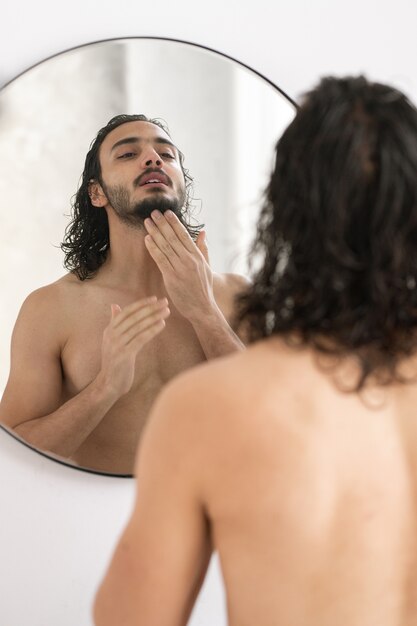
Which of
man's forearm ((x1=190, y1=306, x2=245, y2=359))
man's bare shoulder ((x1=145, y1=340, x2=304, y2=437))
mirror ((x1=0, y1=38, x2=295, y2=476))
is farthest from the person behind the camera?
man's forearm ((x1=190, y1=306, x2=245, y2=359))

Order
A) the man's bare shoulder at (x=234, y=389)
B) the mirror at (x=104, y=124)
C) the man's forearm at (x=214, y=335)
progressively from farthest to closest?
the man's forearm at (x=214, y=335) → the mirror at (x=104, y=124) → the man's bare shoulder at (x=234, y=389)

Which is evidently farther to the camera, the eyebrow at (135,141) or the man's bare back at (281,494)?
the eyebrow at (135,141)

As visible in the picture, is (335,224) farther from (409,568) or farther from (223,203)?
(223,203)

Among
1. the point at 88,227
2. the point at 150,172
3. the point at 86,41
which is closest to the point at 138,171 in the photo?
the point at 150,172

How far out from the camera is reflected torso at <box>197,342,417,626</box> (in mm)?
729

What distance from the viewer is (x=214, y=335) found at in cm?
139

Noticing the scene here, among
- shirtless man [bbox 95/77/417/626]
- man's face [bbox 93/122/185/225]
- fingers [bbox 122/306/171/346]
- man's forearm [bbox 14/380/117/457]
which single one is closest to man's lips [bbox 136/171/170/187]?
man's face [bbox 93/122/185/225]

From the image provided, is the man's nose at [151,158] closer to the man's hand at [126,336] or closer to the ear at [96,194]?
the ear at [96,194]

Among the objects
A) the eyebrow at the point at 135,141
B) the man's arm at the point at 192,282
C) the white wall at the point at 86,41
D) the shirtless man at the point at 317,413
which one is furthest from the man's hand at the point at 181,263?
the shirtless man at the point at 317,413

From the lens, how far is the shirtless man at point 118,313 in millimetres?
1300

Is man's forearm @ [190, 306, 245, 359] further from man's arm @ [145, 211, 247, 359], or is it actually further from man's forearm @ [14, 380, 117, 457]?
man's forearm @ [14, 380, 117, 457]

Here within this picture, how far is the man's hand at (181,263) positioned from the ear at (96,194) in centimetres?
8

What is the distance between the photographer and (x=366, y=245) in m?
0.75

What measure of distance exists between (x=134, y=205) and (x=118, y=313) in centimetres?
18
